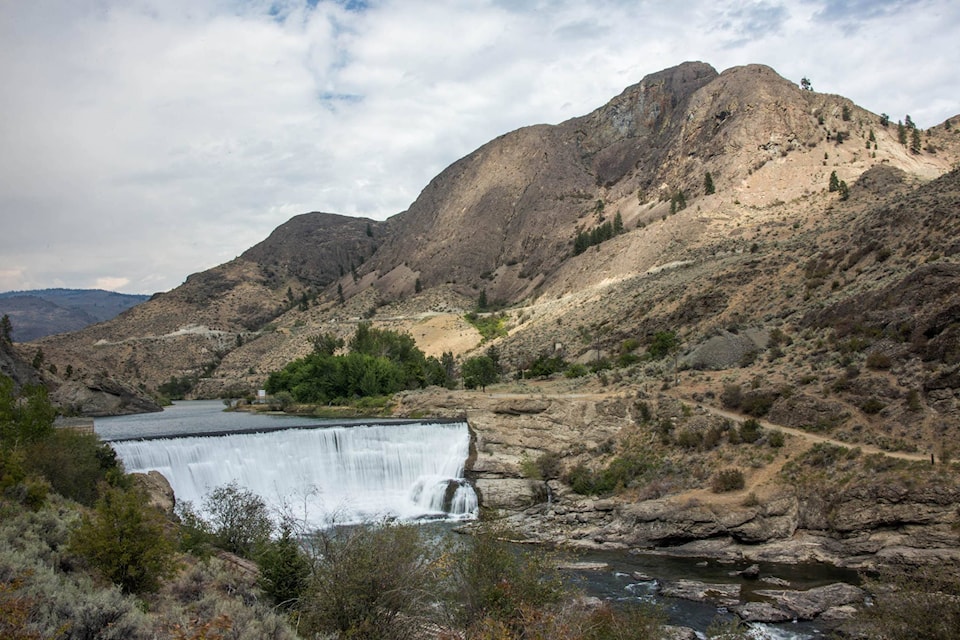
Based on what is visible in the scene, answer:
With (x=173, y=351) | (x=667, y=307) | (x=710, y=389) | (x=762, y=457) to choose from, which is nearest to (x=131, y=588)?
(x=762, y=457)

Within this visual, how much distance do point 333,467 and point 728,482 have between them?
20079mm

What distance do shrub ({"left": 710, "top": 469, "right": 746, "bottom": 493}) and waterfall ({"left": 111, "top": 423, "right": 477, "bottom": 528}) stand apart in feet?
38.3

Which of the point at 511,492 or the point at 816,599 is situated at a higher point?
the point at 511,492

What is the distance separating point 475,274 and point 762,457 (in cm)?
9812

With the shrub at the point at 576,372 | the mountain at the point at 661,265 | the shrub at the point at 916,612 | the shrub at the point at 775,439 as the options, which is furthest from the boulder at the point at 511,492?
the shrub at the point at 576,372

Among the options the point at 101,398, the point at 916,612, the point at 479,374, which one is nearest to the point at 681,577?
the point at 916,612

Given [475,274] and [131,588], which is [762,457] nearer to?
[131,588]

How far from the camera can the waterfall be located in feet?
98.4

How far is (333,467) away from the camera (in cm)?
3397

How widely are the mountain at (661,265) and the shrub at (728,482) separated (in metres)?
5.44

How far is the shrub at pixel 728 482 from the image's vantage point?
86.3ft

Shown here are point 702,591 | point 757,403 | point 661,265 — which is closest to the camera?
point 702,591

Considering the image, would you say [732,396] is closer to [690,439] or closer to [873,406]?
[690,439]

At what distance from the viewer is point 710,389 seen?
35.8 m
